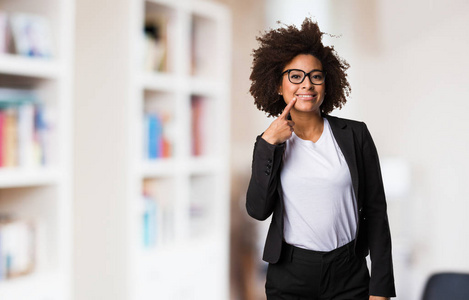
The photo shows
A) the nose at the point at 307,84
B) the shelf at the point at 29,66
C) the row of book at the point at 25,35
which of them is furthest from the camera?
the row of book at the point at 25,35

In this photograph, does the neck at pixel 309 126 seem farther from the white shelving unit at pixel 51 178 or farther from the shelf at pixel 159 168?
the shelf at pixel 159 168

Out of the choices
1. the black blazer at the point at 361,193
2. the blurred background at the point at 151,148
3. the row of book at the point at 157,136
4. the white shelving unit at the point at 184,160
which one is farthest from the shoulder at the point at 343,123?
the row of book at the point at 157,136

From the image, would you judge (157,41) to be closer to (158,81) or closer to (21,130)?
(158,81)

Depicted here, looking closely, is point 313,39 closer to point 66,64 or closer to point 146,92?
point 66,64

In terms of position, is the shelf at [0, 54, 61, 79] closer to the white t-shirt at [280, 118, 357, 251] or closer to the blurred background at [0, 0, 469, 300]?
the blurred background at [0, 0, 469, 300]

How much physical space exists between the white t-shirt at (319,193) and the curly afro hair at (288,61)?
0.03m

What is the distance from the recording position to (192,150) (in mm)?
3133

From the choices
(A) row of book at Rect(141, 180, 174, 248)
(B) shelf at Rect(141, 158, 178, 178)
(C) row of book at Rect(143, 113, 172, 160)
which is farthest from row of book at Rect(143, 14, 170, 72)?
(A) row of book at Rect(141, 180, 174, 248)

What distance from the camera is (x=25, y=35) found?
2.09 meters

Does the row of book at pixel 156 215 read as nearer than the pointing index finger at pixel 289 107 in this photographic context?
No

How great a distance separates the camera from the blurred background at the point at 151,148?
2117mm

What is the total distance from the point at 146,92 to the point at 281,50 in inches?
105

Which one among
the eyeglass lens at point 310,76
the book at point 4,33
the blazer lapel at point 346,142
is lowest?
the blazer lapel at point 346,142

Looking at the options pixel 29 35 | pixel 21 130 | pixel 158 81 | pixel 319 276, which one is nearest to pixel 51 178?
pixel 21 130
